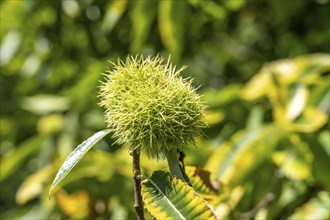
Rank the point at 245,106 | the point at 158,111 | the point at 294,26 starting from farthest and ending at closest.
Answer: the point at 294,26
the point at 245,106
the point at 158,111

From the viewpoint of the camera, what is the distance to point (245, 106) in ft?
5.99

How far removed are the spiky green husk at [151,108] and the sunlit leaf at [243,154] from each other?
1.90 feet

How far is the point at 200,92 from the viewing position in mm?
2127

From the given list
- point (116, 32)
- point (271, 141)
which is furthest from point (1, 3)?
point (271, 141)

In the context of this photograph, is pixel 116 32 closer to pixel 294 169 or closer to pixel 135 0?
pixel 135 0

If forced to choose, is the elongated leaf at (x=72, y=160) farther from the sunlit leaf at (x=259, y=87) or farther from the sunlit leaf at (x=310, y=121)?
the sunlit leaf at (x=259, y=87)

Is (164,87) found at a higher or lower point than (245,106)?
lower

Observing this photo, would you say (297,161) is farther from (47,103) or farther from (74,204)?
(47,103)

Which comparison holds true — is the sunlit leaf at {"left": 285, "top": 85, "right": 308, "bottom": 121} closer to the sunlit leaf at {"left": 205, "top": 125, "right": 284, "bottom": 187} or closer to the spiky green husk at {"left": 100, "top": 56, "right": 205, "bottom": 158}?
the sunlit leaf at {"left": 205, "top": 125, "right": 284, "bottom": 187}

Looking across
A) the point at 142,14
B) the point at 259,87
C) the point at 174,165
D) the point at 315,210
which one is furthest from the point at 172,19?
the point at 174,165

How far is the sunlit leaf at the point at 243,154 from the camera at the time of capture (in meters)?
1.44

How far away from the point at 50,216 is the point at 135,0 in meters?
0.66

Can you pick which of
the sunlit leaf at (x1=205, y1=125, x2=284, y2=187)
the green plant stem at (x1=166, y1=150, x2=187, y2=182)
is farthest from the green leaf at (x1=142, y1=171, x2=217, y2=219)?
the sunlit leaf at (x1=205, y1=125, x2=284, y2=187)

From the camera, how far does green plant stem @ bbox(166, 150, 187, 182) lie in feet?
2.82
